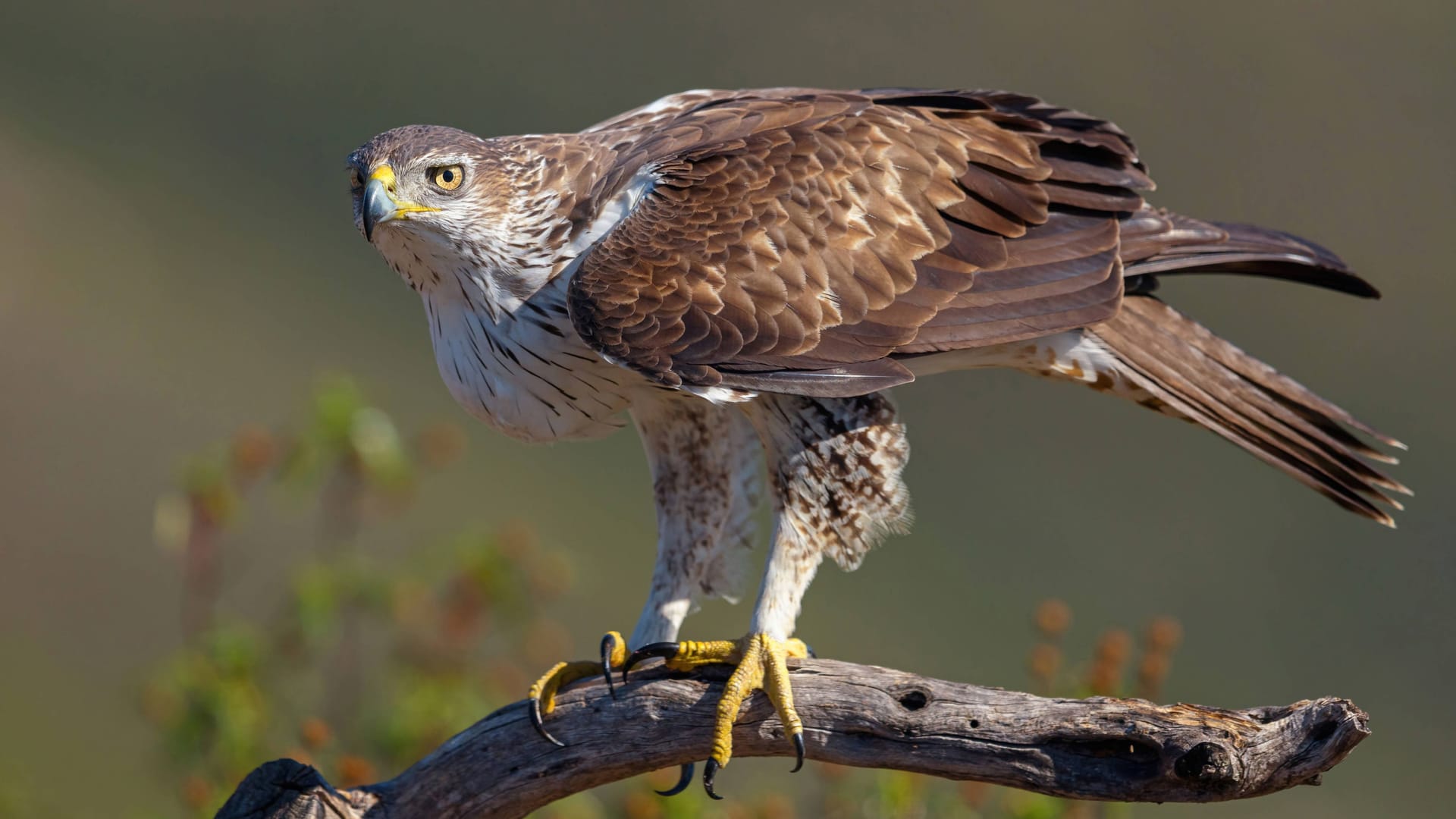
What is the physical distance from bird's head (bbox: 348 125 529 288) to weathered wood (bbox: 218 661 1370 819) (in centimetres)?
108

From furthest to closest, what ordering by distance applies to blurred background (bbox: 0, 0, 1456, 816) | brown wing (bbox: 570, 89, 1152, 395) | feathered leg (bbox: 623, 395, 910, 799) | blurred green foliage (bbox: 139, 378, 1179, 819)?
blurred background (bbox: 0, 0, 1456, 816), blurred green foliage (bbox: 139, 378, 1179, 819), feathered leg (bbox: 623, 395, 910, 799), brown wing (bbox: 570, 89, 1152, 395)

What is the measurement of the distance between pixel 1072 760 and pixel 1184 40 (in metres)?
13.0

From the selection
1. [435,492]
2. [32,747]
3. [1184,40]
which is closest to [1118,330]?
[32,747]

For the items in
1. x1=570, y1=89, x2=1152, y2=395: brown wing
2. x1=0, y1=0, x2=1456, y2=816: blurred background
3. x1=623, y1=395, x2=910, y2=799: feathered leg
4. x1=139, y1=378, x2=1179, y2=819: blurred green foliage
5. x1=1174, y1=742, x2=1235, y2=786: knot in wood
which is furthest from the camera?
x1=0, y1=0, x2=1456, y2=816: blurred background

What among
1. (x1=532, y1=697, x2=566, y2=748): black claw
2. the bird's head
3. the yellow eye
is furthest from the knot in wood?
the yellow eye

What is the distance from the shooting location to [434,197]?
3.63 metres

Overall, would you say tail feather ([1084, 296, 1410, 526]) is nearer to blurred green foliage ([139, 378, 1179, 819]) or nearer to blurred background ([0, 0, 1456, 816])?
blurred green foliage ([139, 378, 1179, 819])

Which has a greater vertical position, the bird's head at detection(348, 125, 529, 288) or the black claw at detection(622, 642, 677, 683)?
the bird's head at detection(348, 125, 529, 288)

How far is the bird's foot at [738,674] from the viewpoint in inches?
141

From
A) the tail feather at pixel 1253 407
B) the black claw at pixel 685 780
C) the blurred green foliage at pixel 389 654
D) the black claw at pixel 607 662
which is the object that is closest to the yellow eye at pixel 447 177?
the black claw at pixel 607 662

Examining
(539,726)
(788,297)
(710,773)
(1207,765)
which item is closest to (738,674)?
(710,773)

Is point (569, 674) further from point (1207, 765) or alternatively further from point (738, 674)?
point (1207, 765)

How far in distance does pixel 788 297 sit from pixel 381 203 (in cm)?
97

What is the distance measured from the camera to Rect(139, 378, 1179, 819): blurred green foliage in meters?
4.42
